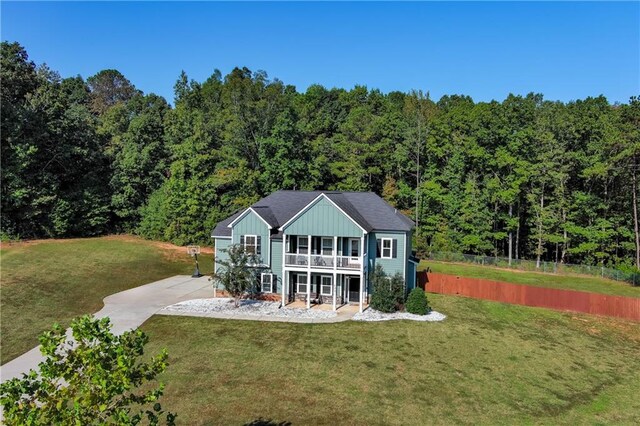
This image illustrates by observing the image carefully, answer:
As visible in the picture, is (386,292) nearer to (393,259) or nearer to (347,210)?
(393,259)

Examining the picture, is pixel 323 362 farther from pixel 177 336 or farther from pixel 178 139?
pixel 178 139

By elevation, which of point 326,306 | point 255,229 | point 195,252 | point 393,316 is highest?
point 255,229

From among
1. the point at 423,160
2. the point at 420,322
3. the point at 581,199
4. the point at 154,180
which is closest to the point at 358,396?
the point at 420,322

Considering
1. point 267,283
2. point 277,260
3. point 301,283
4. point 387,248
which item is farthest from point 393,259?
point 267,283

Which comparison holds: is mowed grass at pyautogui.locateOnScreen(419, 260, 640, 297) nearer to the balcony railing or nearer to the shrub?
the shrub

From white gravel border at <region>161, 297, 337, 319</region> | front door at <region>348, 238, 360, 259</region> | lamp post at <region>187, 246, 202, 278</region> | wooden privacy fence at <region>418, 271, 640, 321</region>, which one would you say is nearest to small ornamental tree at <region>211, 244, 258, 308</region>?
white gravel border at <region>161, 297, 337, 319</region>
